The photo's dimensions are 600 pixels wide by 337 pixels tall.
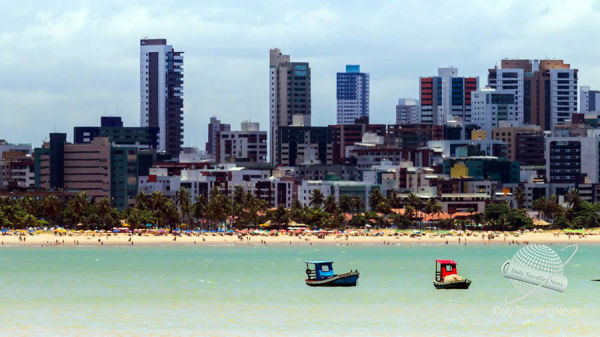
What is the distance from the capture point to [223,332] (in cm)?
10375

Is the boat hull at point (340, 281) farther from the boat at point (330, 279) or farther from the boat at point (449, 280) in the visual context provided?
the boat at point (449, 280)

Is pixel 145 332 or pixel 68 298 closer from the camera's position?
pixel 145 332

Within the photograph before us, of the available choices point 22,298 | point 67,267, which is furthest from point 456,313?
point 67,267

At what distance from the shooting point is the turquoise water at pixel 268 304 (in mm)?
106062

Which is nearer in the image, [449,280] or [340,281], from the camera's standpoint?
[449,280]

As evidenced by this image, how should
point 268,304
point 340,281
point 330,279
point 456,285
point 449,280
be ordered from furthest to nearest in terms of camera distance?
point 340,281, point 330,279, point 449,280, point 456,285, point 268,304

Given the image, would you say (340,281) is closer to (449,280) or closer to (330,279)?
(330,279)

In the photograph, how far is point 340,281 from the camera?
144 meters

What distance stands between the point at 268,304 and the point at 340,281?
18862 millimetres

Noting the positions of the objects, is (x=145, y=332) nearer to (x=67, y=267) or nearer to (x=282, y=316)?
(x=282, y=316)

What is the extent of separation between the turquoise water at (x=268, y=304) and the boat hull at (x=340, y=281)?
1.73m

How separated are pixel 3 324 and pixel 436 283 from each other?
169 ft

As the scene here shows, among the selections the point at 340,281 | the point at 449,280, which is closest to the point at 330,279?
the point at 340,281

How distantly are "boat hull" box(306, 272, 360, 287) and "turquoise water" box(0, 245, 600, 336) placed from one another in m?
1.73
